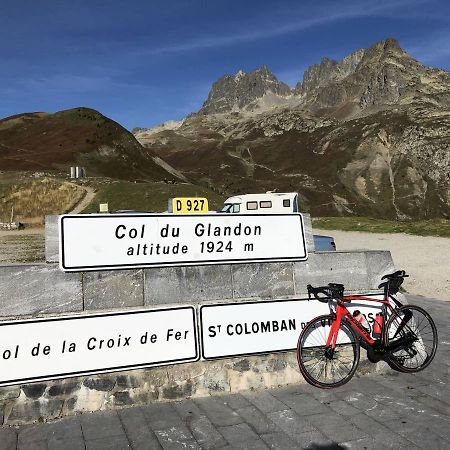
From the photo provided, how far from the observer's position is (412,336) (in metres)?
6.61

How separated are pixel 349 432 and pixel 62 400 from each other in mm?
3310

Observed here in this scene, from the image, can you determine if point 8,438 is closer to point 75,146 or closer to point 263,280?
point 263,280

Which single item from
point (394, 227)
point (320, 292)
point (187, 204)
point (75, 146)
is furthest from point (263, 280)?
point (75, 146)

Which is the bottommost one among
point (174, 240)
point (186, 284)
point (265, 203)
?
point (186, 284)

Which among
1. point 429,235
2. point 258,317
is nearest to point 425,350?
point 258,317

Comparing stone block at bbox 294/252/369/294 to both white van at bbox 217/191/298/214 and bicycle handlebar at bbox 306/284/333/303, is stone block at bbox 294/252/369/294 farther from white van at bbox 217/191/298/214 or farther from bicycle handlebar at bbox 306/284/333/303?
white van at bbox 217/191/298/214

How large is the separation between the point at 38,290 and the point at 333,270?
4.11m

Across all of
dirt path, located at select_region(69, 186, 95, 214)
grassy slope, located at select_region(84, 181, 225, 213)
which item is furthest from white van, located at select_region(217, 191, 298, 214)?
dirt path, located at select_region(69, 186, 95, 214)

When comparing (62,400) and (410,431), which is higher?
(62,400)

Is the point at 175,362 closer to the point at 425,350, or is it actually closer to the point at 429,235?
the point at 425,350

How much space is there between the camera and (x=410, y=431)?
4965 millimetres

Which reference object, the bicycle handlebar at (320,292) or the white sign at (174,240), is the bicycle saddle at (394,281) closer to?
the bicycle handlebar at (320,292)

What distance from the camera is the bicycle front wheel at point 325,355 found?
6223 millimetres

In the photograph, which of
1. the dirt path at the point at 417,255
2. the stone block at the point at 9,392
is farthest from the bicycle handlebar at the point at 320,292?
the dirt path at the point at 417,255
